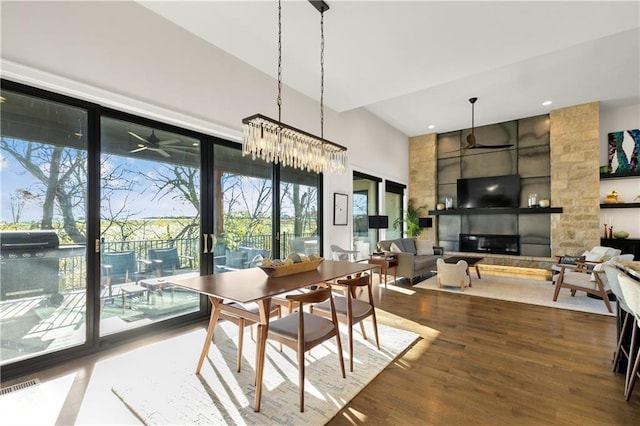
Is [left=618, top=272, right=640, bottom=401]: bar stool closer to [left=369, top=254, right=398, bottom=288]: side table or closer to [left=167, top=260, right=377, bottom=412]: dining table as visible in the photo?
[left=167, top=260, right=377, bottom=412]: dining table

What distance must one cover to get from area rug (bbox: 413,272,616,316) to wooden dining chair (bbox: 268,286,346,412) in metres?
3.72

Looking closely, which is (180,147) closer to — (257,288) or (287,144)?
(287,144)

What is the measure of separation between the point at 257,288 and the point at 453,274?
4216 millimetres

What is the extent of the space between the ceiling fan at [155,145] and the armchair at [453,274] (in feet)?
15.5

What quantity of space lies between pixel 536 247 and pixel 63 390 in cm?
897

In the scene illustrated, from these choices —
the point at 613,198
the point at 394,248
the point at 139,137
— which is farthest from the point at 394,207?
the point at 139,137

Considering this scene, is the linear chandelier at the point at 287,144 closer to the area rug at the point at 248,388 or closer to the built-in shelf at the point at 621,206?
the area rug at the point at 248,388

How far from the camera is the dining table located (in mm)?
1956

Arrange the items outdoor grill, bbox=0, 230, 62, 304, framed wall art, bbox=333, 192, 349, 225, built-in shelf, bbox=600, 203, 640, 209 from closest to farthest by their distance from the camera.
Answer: outdoor grill, bbox=0, 230, 62, 304 < framed wall art, bbox=333, 192, 349, 225 < built-in shelf, bbox=600, 203, 640, 209

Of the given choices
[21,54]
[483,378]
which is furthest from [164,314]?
[483,378]

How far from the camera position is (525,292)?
5109 mm

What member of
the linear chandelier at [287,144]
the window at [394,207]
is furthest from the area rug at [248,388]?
the window at [394,207]

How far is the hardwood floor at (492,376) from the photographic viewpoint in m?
1.91

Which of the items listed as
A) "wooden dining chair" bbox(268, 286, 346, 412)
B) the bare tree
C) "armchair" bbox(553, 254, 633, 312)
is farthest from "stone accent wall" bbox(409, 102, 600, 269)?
the bare tree
